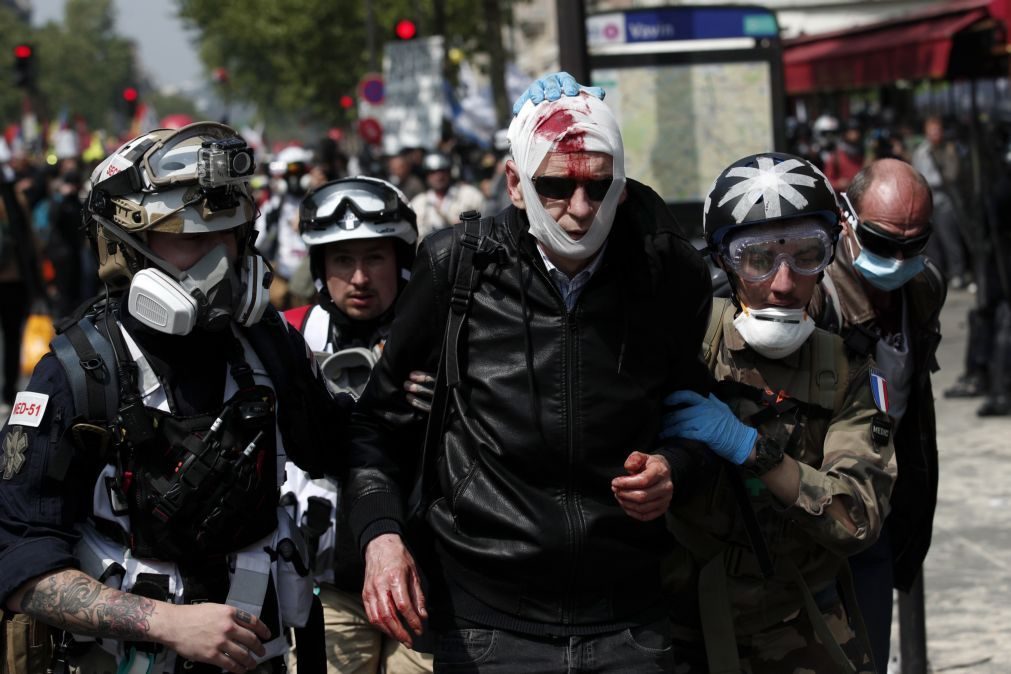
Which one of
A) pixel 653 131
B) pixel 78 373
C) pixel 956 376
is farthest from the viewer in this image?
pixel 956 376

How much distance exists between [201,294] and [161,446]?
12.5 inches

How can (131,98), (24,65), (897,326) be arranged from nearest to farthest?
(897,326)
(24,65)
(131,98)

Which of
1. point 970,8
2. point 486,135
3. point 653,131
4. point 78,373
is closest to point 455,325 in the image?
point 78,373

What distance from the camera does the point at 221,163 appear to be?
3096 mm

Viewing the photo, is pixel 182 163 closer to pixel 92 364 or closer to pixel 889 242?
pixel 92 364

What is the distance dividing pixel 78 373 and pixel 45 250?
46.4 ft

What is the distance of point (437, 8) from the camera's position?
87.6ft

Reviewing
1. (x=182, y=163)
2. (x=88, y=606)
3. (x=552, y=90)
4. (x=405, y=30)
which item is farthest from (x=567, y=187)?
(x=405, y=30)

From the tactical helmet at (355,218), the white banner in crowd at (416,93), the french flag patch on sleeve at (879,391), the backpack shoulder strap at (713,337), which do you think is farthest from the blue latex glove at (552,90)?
the white banner in crowd at (416,93)

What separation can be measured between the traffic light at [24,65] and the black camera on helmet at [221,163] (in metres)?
23.9

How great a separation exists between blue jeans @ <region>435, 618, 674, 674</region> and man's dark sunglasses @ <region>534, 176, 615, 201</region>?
0.90 meters

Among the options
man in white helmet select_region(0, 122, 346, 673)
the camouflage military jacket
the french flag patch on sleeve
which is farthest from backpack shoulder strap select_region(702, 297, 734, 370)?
man in white helmet select_region(0, 122, 346, 673)

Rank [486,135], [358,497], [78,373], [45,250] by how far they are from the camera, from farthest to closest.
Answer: [486,135], [45,250], [358,497], [78,373]

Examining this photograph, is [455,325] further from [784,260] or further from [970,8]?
[970,8]
